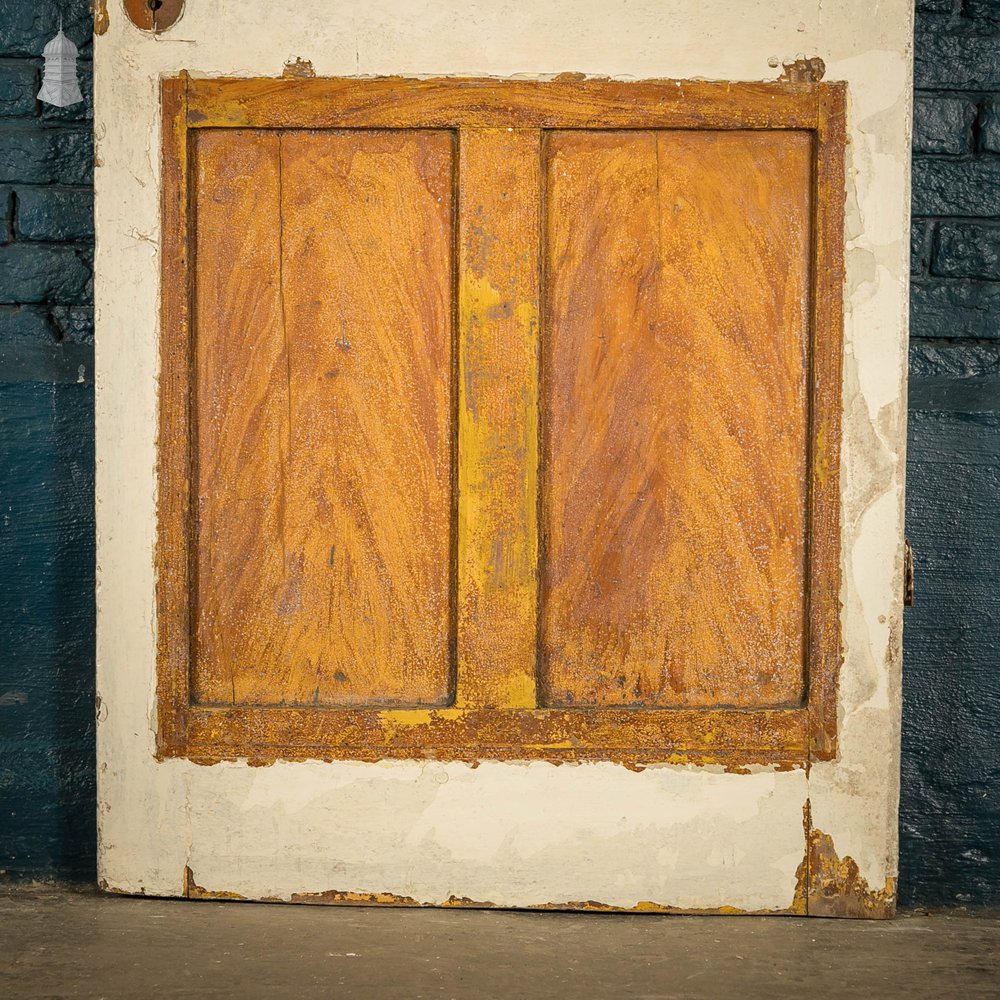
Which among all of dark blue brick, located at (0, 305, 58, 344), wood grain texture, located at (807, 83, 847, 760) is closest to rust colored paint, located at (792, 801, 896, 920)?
wood grain texture, located at (807, 83, 847, 760)

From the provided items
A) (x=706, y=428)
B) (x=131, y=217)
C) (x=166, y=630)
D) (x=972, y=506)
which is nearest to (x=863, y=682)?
(x=972, y=506)

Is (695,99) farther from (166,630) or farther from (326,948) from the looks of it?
(326,948)

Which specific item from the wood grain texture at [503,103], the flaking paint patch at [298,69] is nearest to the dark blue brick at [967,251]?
the wood grain texture at [503,103]

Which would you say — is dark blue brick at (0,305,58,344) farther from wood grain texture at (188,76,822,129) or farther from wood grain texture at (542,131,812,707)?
wood grain texture at (542,131,812,707)

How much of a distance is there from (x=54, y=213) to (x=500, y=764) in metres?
1.43

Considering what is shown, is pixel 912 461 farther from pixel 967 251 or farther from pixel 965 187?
pixel 965 187

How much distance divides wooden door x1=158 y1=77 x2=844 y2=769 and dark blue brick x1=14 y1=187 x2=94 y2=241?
282mm

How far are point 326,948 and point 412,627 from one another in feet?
1.95

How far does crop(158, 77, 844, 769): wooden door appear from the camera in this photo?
6.35ft

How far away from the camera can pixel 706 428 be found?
1959 millimetres

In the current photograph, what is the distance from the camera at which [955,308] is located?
6.77 ft

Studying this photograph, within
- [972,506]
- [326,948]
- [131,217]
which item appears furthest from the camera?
[972,506]

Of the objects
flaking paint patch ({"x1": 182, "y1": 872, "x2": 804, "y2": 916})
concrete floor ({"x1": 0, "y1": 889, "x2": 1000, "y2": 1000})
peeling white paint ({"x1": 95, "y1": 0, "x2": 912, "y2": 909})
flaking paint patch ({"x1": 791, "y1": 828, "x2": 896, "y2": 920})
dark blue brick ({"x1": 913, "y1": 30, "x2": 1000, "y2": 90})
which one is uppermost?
dark blue brick ({"x1": 913, "y1": 30, "x2": 1000, "y2": 90})

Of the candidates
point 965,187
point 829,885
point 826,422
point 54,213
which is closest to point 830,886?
point 829,885
